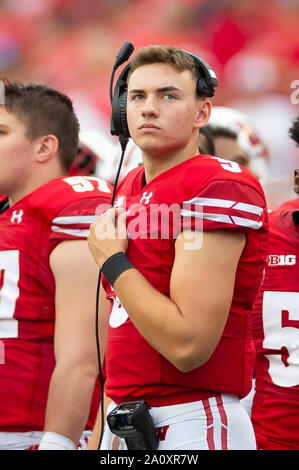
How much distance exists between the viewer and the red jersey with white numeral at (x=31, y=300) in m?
2.05

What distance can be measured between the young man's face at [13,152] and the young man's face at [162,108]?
0.62 meters

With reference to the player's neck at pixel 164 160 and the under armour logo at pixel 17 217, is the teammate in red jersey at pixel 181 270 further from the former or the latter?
the under armour logo at pixel 17 217

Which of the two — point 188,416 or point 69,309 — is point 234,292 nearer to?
point 188,416

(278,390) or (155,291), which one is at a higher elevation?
(155,291)

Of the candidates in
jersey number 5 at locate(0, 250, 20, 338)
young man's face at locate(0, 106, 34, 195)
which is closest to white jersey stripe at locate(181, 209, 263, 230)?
jersey number 5 at locate(0, 250, 20, 338)

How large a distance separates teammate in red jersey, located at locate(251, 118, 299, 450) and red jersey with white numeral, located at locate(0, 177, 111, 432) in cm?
50

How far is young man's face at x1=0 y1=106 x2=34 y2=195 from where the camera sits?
2.22 m

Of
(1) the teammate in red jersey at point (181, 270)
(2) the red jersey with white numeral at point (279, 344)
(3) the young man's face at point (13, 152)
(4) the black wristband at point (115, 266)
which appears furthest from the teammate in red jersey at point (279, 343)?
(3) the young man's face at point (13, 152)

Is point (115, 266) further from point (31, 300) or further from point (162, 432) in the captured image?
point (31, 300)

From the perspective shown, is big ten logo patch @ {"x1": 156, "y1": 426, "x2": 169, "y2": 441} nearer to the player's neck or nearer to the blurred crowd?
the player's neck
